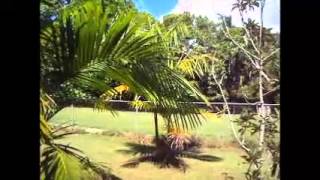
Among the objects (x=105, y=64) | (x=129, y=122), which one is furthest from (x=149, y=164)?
(x=105, y=64)

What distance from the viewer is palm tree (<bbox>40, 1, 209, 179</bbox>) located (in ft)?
5.04

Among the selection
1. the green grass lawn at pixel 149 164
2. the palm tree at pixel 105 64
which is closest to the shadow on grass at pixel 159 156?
the green grass lawn at pixel 149 164

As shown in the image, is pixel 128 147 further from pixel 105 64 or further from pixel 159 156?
pixel 105 64

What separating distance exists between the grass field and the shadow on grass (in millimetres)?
17

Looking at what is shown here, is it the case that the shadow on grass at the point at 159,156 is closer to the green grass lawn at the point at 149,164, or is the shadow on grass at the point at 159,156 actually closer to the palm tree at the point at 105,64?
the green grass lawn at the point at 149,164

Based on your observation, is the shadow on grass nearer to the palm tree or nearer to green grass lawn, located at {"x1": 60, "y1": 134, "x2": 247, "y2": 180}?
green grass lawn, located at {"x1": 60, "y1": 134, "x2": 247, "y2": 180}

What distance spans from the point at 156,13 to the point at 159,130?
47cm

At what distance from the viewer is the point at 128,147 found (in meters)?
1.78

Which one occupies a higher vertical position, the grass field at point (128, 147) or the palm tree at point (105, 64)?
the palm tree at point (105, 64)

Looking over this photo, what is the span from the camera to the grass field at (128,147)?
172cm

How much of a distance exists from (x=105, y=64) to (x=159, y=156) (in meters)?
0.45

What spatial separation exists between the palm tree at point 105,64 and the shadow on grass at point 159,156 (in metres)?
0.13
